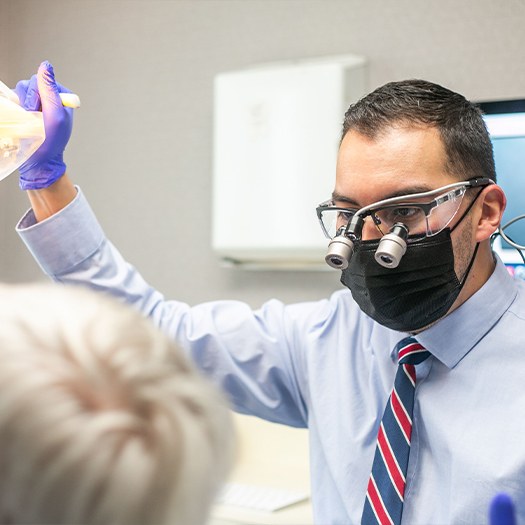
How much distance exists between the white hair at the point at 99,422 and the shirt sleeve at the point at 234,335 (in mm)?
995

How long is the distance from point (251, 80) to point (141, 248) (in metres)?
0.74

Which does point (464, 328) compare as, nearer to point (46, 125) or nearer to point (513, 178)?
point (513, 178)

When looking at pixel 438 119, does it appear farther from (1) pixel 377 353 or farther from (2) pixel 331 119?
(2) pixel 331 119

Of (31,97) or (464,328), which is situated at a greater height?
(31,97)

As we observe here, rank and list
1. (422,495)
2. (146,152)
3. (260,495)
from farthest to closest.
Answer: (146,152)
(260,495)
(422,495)

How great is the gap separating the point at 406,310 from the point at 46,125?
69cm

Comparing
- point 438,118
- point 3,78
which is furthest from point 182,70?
point 438,118

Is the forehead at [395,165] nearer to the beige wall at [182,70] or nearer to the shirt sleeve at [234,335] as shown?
the shirt sleeve at [234,335]

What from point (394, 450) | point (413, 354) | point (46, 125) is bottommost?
point (394, 450)

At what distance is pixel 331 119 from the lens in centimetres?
237

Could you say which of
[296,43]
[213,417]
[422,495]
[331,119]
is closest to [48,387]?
[213,417]

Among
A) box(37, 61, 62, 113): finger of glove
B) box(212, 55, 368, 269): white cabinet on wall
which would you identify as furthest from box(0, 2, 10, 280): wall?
box(37, 61, 62, 113): finger of glove

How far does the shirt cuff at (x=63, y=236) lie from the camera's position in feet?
4.65

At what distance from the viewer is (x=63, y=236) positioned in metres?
1.43
